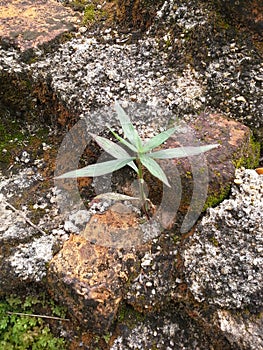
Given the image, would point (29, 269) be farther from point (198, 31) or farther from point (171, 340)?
point (198, 31)

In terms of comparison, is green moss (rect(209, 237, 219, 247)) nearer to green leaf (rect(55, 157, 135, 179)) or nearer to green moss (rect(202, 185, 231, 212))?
green moss (rect(202, 185, 231, 212))

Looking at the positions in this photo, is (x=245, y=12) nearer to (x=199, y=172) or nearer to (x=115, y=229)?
(x=199, y=172)

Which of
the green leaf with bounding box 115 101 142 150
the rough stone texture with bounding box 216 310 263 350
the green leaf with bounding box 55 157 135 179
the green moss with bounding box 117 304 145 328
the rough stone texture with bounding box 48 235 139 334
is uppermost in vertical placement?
the green leaf with bounding box 115 101 142 150

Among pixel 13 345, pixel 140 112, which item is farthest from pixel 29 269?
pixel 140 112

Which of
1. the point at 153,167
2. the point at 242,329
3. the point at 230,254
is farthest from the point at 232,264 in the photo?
the point at 153,167

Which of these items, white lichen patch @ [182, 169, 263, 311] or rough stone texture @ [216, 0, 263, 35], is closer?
white lichen patch @ [182, 169, 263, 311]

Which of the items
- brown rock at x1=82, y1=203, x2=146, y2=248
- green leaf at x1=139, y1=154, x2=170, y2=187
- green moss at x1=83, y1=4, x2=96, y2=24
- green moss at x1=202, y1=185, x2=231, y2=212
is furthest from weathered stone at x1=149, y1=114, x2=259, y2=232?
green moss at x1=83, y1=4, x2=96, y2=24

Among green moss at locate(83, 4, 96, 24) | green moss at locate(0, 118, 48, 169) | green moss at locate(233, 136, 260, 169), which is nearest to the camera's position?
green moss at locate(233, 136, 260, 169)

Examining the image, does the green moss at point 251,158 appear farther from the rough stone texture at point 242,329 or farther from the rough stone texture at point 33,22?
the rough stone texture at point 33,22
